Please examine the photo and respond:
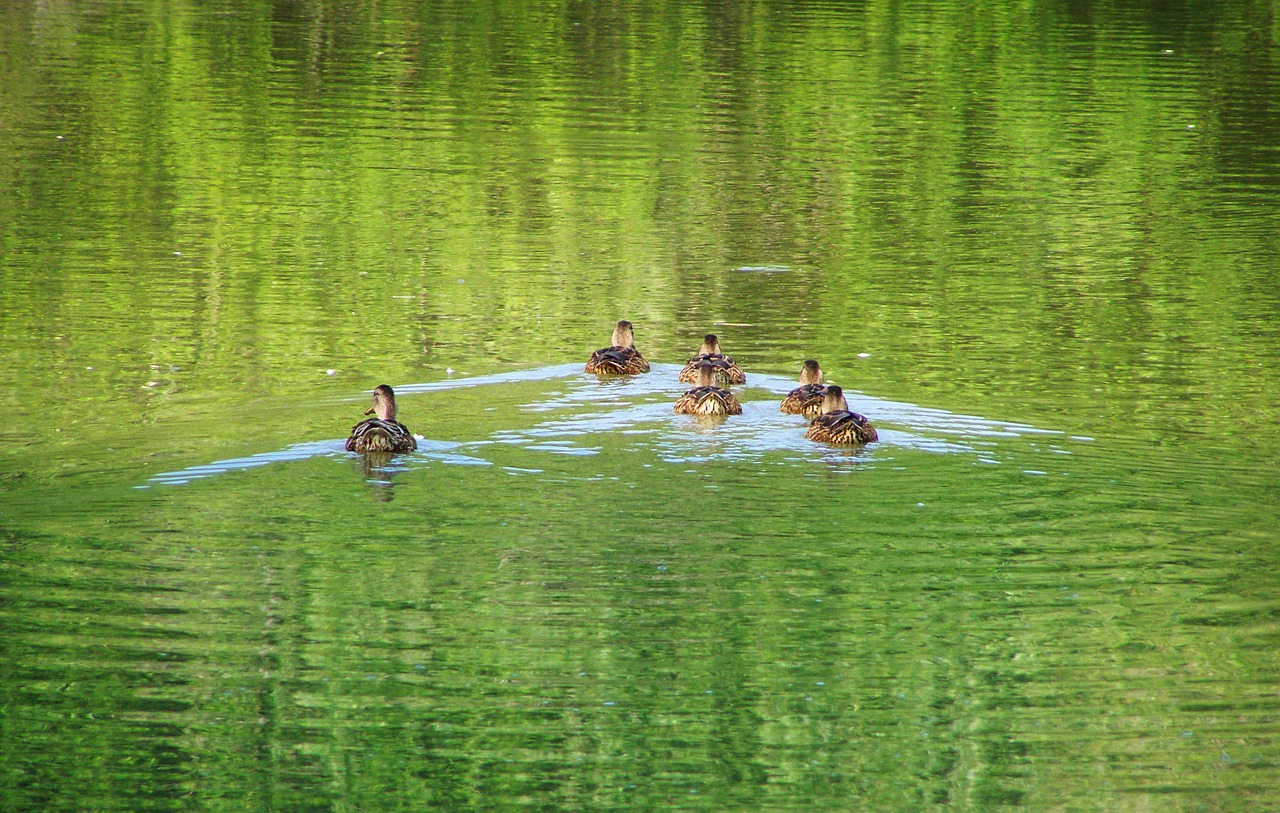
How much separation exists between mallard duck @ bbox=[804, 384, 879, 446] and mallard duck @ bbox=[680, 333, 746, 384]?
166cm

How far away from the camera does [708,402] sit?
13156 mm

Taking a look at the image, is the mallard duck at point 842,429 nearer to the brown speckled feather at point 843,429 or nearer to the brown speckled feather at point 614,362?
the brown speckled feather at point 843,429

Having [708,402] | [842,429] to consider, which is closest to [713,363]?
[708,402]

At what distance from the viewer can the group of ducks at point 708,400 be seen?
1201cm

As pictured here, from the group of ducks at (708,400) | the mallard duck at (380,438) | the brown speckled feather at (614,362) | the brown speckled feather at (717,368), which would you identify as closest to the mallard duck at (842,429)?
the group of ducks at (708,400)

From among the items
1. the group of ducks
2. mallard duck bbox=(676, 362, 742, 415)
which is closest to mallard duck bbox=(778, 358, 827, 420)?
the group of ducks

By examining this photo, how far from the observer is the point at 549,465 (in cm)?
1179

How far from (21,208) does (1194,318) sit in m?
13.8

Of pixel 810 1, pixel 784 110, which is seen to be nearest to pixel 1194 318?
pixel 784 110

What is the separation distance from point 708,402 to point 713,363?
41.9 inches

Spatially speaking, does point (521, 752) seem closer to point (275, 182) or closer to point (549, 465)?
point (549, 465)

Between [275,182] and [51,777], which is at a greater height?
[275,182]

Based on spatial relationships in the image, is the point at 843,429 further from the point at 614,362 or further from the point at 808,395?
the point at 614,362

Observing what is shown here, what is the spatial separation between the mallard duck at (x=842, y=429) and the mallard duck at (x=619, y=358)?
2.45m
